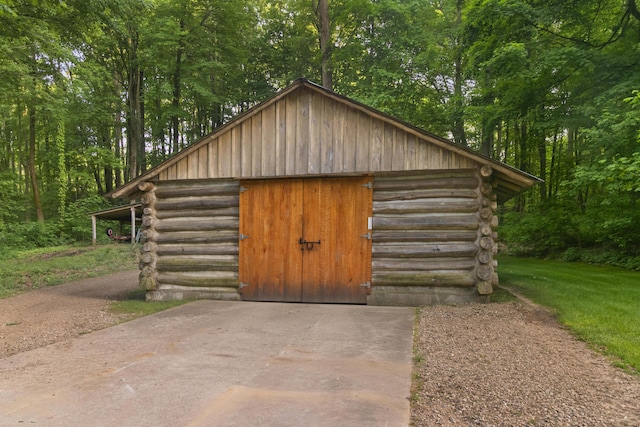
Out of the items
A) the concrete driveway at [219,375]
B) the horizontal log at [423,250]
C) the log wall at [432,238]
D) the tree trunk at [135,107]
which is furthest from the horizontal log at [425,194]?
the tree trunk at [135,107]

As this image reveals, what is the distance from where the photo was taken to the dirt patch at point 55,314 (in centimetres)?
643

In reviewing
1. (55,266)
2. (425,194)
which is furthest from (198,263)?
(55,266)

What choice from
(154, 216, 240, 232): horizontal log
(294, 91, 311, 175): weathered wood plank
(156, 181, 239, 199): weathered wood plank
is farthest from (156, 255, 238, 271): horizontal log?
(294, 91, 311, 175): weathered wood plank

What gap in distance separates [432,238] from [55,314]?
25.3 feet

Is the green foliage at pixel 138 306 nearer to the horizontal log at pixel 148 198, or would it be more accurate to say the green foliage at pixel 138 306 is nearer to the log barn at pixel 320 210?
the log barn at pixel 320 210

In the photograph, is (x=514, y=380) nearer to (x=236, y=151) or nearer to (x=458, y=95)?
(x=236, y=151)

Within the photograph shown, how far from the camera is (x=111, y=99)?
2869 centimetres

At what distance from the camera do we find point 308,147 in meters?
8.84

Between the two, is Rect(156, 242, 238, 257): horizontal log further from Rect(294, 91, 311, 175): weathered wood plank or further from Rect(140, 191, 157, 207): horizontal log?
Rect(294, 91, 311, 175): weathered wood plank

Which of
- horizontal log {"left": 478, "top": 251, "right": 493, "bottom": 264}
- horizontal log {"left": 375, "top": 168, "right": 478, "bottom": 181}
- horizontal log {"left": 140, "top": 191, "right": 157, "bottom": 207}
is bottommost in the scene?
horizontal log {"left": 478, "top": 251, "right": 493, "bottom": 264}

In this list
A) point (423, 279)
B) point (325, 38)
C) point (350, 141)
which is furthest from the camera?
point (325, 38)

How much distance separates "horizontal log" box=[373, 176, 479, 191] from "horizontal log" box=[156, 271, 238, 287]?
3788 millimetres

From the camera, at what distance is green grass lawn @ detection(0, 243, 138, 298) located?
1299 cm

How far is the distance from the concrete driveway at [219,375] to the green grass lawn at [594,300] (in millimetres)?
2618
